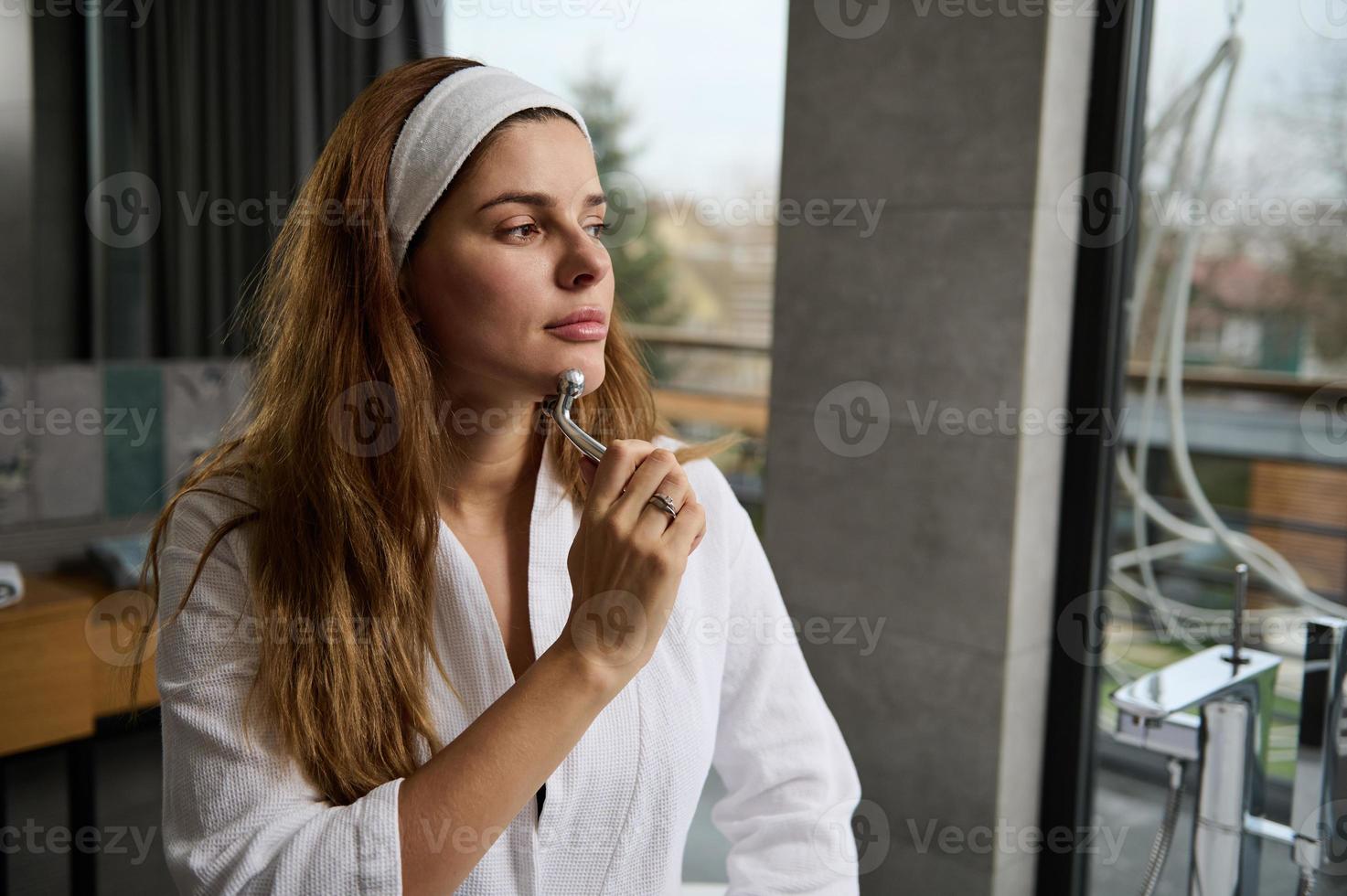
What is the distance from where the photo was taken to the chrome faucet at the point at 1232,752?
3.51 ft

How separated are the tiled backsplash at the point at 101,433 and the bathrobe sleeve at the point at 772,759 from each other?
4.29ft

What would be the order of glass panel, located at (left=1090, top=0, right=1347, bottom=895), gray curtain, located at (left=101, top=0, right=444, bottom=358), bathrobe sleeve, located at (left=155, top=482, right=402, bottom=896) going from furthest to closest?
gray curtain, located at (left=101, top=0, right=444, bottom=358) < glass panel, located at (left=1090, top=0, right=1347, bottom=895) < bathrobe sleeve, located at (left=155, top=482, right=402, bottom=896)

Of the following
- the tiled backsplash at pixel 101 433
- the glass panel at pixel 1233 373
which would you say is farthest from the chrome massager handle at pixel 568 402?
the tiled backsplash at pixel 101 433

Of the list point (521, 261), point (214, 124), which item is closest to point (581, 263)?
point (521, 261)

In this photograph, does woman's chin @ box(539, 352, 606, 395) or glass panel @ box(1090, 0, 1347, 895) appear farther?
glass panel @ box(1090, 0, 1347, 895)

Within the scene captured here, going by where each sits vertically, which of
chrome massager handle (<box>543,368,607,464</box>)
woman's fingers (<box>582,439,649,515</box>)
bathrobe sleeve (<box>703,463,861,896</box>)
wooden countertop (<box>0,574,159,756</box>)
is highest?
chrome massager handle (<box>543,368,607,464</box>)

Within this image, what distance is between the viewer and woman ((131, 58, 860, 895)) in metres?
0.84

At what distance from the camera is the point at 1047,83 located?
148 centimetres

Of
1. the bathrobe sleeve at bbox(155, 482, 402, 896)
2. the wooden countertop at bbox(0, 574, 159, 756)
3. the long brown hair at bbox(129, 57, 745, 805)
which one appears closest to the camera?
the bathrobe sleeve at bbox(155, 482, 402, 896)

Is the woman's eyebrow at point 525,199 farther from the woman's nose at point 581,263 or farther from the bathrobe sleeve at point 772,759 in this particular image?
the bathrobe sleeve at point 772,759

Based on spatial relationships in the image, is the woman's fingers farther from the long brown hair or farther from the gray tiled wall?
the gray tiled wall

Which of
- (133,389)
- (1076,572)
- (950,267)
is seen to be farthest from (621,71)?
(1076,572)

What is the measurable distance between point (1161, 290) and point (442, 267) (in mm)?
1078

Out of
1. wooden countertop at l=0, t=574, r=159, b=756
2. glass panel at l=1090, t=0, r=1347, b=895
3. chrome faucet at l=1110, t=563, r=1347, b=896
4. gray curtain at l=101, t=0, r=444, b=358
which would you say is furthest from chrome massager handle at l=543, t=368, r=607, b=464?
gray curtain at l=101, t=0, r=444, b=358
